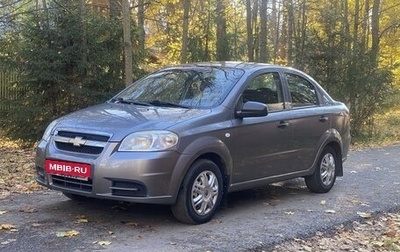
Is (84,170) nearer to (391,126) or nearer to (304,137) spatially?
(304,137)

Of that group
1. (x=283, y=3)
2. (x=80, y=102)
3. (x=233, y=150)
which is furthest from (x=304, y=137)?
(x=283, y=3)

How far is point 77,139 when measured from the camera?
236 inches

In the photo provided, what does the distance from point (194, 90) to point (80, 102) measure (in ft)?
27.0

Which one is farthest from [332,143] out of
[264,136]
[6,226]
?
[6,226]

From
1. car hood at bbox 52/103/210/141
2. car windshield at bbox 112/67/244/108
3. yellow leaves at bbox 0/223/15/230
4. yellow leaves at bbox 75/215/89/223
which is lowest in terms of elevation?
yellow leaves at bbox 75/215/89/223

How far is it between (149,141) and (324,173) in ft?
11.9

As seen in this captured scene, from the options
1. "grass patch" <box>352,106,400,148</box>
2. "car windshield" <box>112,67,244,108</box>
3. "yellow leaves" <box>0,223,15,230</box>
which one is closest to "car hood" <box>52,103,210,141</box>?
"car windshield" <box>112,67,244,108</box>

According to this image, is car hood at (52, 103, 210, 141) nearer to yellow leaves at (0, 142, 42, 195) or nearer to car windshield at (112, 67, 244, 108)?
car windshield at (112, 67, 244, 108)

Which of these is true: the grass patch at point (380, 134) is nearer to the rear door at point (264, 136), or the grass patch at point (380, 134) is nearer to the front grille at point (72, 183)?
the rear door at point (264, 136)

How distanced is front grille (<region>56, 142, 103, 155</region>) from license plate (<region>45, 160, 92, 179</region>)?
15cm

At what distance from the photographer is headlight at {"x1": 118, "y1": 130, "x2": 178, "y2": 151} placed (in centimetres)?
577

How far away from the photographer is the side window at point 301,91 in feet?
26.4

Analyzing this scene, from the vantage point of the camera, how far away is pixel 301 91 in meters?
8.31

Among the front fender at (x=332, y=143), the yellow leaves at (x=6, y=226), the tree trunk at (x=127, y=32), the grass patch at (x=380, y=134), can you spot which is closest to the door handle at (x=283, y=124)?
the front fender at (x=332, y=143)
